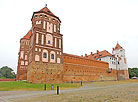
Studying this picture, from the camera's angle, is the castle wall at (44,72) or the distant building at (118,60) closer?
the castle wall at (44,72)

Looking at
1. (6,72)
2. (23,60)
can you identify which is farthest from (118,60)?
(6,72)

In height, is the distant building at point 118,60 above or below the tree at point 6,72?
above

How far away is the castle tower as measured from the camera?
180 ft

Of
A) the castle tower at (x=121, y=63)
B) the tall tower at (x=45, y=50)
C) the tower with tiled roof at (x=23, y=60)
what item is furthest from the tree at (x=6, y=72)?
the castle tower at (x=121, y=63)

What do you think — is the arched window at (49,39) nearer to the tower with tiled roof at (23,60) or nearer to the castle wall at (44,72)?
the castle wall at (44,72)

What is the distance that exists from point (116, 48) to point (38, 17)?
47.6 meters

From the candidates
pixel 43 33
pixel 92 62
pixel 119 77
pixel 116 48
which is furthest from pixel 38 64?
pixel 116 48

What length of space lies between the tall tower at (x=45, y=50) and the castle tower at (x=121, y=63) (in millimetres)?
40029

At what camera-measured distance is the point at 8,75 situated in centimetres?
7662

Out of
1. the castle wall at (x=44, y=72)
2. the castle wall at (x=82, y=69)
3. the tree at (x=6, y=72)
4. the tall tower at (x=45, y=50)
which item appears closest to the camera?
the castle wall at (x=44, y=72)

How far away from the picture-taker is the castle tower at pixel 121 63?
55013mm

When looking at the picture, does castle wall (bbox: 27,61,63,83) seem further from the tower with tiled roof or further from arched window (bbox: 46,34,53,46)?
the tower with tiled roof

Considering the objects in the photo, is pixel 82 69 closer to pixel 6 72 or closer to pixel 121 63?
pixel 121 63

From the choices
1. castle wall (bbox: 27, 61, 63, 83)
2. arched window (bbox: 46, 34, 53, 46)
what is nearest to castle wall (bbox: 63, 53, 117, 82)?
castle wall (bbox: 27, 61, 63, 83)
